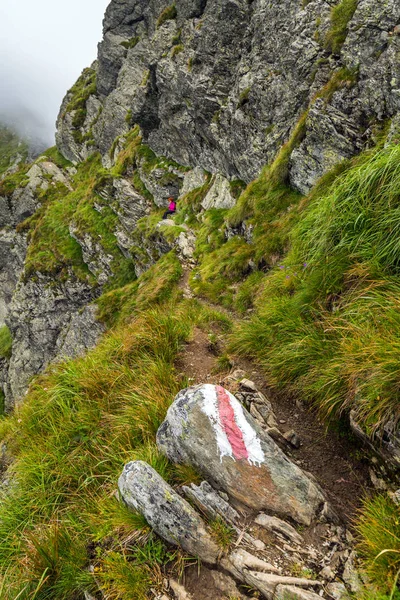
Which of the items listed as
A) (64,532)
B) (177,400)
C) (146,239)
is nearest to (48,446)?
(64,532)

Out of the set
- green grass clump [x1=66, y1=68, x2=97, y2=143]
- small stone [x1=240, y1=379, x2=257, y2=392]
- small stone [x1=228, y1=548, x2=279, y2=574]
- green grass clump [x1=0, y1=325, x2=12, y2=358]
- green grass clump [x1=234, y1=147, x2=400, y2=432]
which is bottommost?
green grass clump [x1=0, y1=325, x2=12, y2=358]

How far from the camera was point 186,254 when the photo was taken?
73.9 feet

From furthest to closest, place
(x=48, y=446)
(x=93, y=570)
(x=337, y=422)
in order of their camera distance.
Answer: (x=48, y=446) → (x=337, y=422) → (x=93, y=570)

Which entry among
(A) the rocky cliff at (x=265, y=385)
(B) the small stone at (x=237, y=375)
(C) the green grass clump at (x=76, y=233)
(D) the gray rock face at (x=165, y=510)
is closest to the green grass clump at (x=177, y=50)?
(C) the green grass clump at (x=76, y=233)

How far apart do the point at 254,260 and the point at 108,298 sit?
24.1 m

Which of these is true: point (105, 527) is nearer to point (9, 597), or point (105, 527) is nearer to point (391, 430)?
point (9, 597)

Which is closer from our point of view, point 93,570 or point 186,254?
point 93,570

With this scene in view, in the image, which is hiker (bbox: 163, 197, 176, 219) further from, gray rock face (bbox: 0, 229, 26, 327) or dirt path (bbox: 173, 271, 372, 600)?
gray rock face (bbox: 0, 229, 26, 327)

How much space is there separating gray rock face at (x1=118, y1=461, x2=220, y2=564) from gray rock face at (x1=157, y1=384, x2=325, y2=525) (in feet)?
1.58

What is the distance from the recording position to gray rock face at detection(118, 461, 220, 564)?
3.57 m

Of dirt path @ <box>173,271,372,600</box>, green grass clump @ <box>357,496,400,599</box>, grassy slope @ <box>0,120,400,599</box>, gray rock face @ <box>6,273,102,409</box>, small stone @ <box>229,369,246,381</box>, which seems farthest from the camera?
gray rock face @ <box>6,273,102,409</box>

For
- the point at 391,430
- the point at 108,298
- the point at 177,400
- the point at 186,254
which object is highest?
the point at 177,400

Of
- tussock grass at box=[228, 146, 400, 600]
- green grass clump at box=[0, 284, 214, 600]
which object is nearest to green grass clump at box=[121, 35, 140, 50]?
tussock grass at box=[228, 146, 400, 600]

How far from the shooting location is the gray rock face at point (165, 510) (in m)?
3.57
